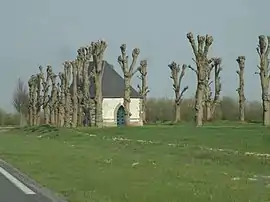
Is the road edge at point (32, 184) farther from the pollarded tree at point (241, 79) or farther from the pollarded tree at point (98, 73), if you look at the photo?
the pollarded tree at point (241, 79)

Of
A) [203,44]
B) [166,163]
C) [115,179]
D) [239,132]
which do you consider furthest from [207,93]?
[115,179]

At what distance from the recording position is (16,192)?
592 inches

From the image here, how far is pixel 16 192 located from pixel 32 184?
178 cm

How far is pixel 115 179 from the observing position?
17.2 m

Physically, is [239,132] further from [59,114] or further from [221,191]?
[59,114]

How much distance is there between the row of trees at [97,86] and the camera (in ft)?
175

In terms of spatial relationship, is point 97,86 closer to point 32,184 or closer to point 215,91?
point 215,91

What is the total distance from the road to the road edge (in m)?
0.15

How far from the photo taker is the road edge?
13530 millimetres

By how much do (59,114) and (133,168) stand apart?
56.7 m

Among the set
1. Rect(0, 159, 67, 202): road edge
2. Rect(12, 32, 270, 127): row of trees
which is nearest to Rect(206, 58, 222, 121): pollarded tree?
Rect(12, 32, 270, 127): row of trees

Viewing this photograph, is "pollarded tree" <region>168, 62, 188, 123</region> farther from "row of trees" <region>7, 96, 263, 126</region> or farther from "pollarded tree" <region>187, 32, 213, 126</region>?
"pollarded tree" <region>187, 32, 213, 126</region>

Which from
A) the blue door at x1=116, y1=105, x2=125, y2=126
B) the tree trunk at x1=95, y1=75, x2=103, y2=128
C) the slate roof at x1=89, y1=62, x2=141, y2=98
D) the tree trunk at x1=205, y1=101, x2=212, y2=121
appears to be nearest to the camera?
the tree trunk at x1=95, y1=75, x2=103, y2=128

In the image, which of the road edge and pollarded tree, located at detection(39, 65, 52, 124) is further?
pollarded tree, located at detection(39, 65, 52, 124)
